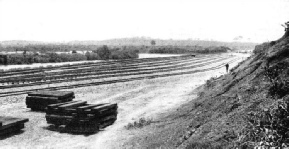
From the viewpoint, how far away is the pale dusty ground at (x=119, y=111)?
12.0 meters

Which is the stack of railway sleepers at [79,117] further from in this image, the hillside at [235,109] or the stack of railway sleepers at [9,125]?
the hillside at [235,109]

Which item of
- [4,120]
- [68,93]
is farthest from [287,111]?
[68,93]

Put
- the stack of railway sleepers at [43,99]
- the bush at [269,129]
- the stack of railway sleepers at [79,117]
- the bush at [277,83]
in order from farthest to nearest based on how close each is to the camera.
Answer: the stack of railway sleepers at [43,99], the stack of railway sleepers at [79,117], the bush at [277,83], the bush at [269,129]

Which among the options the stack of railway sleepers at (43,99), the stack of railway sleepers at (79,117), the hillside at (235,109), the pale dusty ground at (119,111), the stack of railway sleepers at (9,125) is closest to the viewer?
the hillside at (235,109)

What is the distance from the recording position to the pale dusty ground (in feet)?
39.3

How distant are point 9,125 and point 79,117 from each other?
10.5 feet

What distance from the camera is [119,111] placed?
17406 millimetres

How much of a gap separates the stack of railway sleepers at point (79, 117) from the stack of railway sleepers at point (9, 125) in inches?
53.5

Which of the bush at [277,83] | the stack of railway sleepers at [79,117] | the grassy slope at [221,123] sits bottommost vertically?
the stack of railway sleepers at [79,117]

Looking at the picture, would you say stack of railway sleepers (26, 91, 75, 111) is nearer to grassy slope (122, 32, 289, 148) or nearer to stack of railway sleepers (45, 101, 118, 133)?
stack of railway sleepers (45, 101, 118, 133)

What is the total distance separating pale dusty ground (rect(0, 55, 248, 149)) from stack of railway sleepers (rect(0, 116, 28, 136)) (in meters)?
0.43

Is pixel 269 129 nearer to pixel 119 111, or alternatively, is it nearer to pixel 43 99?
pixel 119 111

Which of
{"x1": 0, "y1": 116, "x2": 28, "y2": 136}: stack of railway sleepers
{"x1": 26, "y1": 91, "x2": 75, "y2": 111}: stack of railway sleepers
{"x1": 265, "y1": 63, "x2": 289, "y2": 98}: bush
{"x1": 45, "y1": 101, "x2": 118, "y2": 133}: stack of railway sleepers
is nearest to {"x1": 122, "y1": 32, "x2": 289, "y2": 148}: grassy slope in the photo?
{"x1": 265, "y1": 63, "x2": 289, "y2": 98}: bush

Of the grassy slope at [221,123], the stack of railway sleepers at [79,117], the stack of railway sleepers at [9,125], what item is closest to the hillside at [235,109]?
→ the grassy slope at [221,123]
